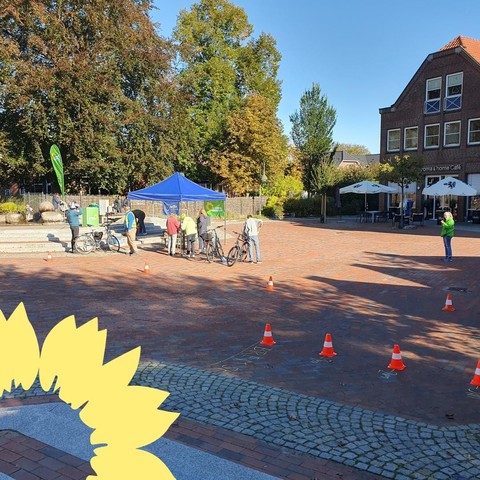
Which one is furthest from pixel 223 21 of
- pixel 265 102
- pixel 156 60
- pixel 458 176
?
pixel 458 176

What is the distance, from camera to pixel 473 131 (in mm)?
31828

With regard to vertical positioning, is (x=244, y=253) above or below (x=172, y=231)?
below

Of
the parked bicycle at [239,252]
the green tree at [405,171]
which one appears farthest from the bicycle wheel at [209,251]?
the green tree at [405,171]

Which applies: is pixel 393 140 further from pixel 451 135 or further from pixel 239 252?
pixel 239 252

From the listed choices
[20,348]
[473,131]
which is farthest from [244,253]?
[473,131]

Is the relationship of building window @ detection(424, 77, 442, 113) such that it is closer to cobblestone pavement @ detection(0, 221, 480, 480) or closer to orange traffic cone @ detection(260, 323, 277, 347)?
cobblestone pavement @ detection(0, 221, 480, 480)

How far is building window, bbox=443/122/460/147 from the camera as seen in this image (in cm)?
3273

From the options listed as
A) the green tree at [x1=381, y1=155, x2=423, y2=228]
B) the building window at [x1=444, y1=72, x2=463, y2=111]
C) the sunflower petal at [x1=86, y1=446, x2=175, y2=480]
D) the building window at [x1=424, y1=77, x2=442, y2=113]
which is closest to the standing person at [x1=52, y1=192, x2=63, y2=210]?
the green tree at [x1=381, y1=155, x2=423, y2=228]

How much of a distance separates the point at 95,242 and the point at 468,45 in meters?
30.4

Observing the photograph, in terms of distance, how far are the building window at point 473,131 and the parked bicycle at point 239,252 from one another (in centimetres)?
2305

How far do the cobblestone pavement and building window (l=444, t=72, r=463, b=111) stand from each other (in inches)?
845

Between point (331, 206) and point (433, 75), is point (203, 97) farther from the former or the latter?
point (433, 75)

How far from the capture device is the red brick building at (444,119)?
31.8 metres

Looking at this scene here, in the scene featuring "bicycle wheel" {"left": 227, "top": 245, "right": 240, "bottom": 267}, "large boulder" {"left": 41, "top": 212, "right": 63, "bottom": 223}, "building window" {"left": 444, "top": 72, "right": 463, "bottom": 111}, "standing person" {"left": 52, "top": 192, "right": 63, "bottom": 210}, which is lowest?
"bicycle wheel" {"left": 227, "top": 245, "right": 240, "bottom": 267}
